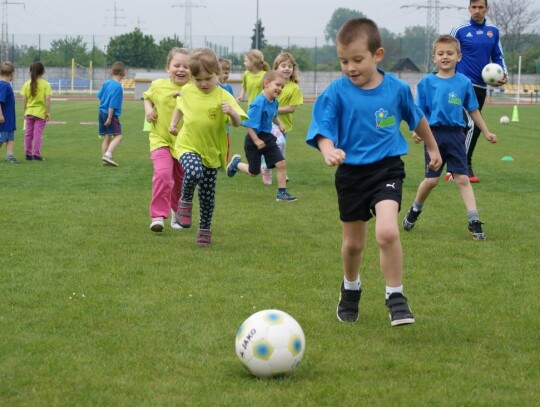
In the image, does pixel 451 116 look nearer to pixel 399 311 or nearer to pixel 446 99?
pixel 446 99

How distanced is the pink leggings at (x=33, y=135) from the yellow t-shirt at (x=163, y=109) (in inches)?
350

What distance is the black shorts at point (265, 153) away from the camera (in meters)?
12.5

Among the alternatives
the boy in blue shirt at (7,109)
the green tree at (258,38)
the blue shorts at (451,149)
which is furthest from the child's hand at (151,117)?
the green tree at (258,38)

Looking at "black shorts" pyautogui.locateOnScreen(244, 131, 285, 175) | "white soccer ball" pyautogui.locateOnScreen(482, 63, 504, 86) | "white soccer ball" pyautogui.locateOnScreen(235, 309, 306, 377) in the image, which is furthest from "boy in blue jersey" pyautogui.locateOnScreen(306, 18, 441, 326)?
"black shorts" pyautogui.locateOnScreen(244, 131, 285, 175)

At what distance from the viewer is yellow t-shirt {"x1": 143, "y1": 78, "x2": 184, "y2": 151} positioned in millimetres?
9430

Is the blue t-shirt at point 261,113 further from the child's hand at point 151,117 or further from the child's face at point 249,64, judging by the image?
the child's hand at point 151,117

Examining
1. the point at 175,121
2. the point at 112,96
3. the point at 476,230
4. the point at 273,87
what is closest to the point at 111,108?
the point at 112,96

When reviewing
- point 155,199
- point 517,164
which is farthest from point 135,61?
point 155,199

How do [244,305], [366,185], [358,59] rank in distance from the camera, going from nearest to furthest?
1. [358,59]
2. [366,185]
3. [244,305]

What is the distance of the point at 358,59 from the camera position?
571 centimetres

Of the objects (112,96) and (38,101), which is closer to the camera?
(112,96)

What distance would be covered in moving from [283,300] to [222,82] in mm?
8071

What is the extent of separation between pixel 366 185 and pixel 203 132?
3.18 metres

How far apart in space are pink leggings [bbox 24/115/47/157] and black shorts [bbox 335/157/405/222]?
504 inches
